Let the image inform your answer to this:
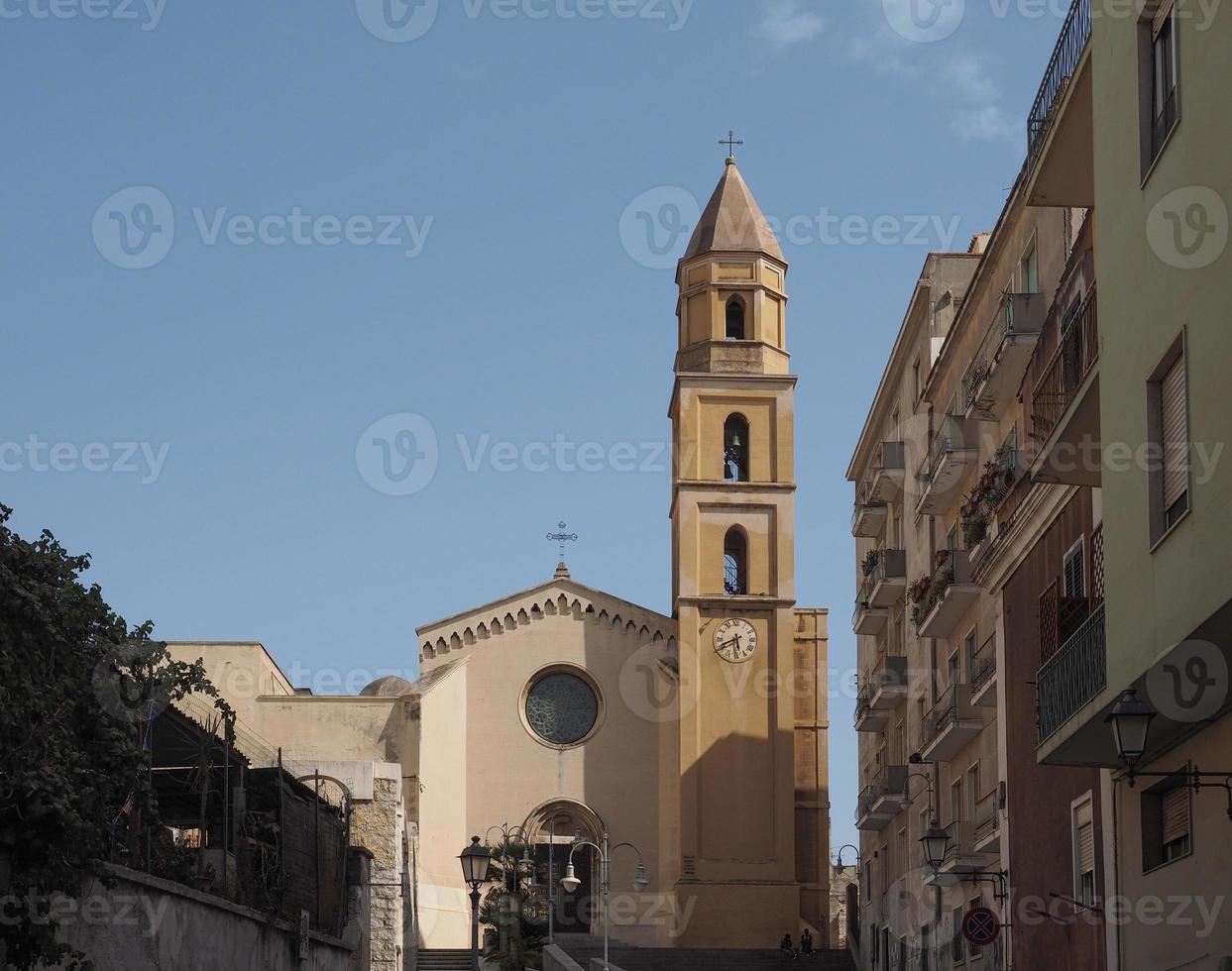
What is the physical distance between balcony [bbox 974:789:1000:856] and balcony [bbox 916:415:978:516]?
4.84 meters

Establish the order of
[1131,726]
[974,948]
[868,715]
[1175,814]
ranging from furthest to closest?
[868,715] < [974,948] < [1175,814] < [1131,726]

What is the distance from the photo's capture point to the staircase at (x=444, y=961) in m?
41.5

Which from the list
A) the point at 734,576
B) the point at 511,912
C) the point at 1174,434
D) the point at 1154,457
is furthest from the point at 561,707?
the point at 1174,434

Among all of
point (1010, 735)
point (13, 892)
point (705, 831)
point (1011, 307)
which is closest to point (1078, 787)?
point (1010, 735)

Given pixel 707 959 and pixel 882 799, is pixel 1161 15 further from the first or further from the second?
pixel 707 959

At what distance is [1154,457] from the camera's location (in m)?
13.1

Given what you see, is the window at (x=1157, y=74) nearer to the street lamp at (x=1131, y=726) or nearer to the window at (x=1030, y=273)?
the street lamp at (x=1131, y=726)

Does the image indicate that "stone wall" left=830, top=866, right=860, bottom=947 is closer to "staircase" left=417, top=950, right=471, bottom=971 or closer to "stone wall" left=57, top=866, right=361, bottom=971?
"staircase" left=417, top=950, right=471, bottom=971

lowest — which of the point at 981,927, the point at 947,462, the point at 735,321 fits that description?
the point at 981,927

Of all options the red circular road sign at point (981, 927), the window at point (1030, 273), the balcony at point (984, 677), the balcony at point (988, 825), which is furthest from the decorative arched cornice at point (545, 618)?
the red circular road sign at point (981, 927)

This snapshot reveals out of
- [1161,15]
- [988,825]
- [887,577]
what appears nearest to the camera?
[1161,15]

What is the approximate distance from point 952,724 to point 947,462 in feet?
12.3

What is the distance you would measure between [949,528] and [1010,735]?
8.20m

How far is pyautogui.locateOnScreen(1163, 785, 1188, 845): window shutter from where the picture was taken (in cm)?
1405
